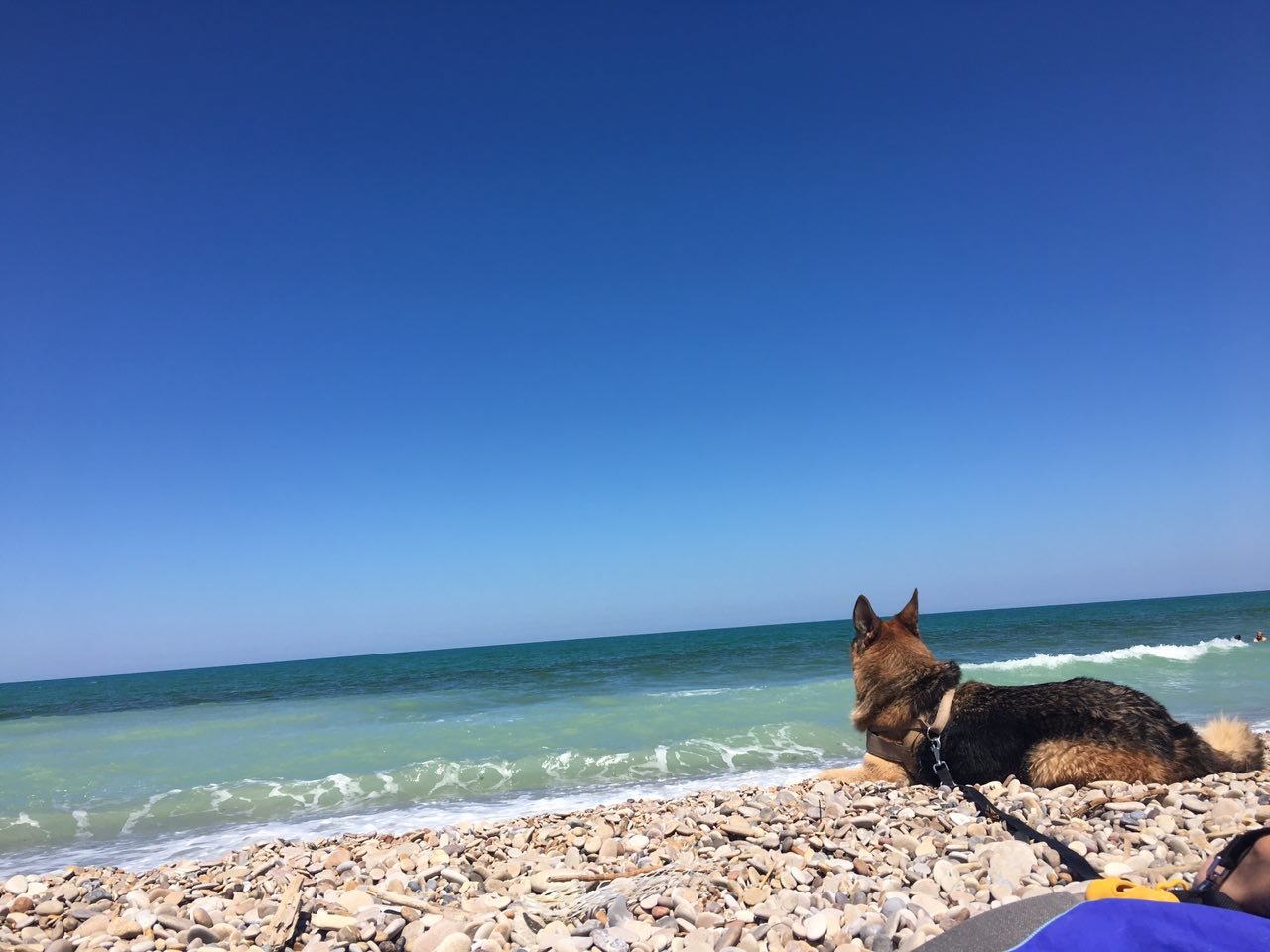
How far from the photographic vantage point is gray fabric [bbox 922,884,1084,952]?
1.85m

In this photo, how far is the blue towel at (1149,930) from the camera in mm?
1522

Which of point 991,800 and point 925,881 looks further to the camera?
point 991,800

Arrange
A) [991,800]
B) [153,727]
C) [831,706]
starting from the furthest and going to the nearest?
[153,727] → [831,706] → [991,800]

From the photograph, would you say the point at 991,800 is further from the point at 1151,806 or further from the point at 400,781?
the point at 400,781

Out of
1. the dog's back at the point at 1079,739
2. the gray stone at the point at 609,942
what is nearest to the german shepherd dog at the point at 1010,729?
the dog's back at the point at 1079,739

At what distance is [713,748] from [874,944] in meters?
8.97

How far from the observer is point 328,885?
395 cm

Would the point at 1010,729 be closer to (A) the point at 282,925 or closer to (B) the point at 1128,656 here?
(A) the point at 282,925

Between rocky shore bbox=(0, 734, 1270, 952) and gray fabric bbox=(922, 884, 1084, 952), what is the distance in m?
0.58

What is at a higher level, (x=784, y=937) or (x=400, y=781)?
(x=784, y=937)

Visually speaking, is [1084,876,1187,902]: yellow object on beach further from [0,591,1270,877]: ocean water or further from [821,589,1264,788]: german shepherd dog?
[0,591,1270,877]: ocean water

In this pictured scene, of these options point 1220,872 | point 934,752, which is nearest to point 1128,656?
point 934,752

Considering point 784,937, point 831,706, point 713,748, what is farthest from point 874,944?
point 831,706

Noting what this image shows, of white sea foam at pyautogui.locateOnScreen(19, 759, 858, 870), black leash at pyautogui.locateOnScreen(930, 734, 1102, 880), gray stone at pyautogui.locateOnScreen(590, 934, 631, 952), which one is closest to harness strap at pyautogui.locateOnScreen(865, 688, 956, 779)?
black leash at pyautogui.locateOnScreen(930, 734, 1102, 880)
